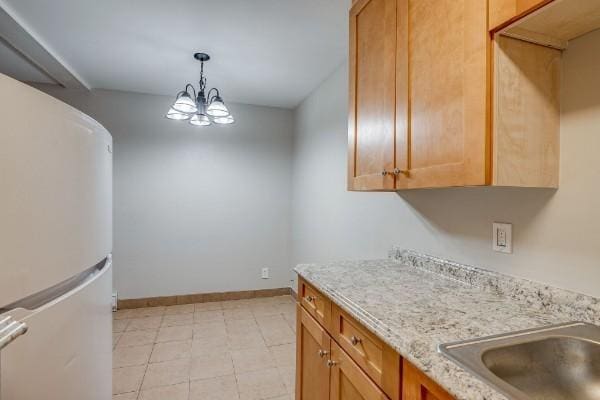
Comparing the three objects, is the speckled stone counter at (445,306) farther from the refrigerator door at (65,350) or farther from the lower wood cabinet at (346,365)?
the refrigerator door at (65,350)

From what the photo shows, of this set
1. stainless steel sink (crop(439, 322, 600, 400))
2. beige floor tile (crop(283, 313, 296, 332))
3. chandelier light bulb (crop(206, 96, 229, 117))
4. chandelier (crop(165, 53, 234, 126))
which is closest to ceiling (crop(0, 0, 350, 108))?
chandelier (crop(165, 53, 234, 126))

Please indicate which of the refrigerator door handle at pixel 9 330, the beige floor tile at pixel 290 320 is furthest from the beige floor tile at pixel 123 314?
the refrigerator door handle at pixel 9 330

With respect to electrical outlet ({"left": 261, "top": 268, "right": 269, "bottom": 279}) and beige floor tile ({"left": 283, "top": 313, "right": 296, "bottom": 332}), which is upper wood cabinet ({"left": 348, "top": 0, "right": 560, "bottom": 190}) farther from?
electrical outlet ({"left": 261, "top": 268, "right": 269, "bottom": 279})

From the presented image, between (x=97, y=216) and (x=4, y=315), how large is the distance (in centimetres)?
55

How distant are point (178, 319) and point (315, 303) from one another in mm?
2223

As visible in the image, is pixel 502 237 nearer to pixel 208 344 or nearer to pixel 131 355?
pixel 208 344

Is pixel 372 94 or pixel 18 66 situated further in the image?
pixel 18 66

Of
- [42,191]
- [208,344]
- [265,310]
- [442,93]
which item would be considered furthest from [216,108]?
[265,310]

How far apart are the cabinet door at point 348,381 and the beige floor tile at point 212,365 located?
1269 millimetres

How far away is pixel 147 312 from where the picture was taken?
3.32 metres

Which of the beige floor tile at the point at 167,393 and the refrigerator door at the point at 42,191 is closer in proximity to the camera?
the refrigerator door at the point at 42,191

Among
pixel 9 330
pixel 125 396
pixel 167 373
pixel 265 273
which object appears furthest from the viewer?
pixel 265 273

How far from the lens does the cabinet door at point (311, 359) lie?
132 cm

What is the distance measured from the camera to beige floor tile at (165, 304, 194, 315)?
10.9ft
